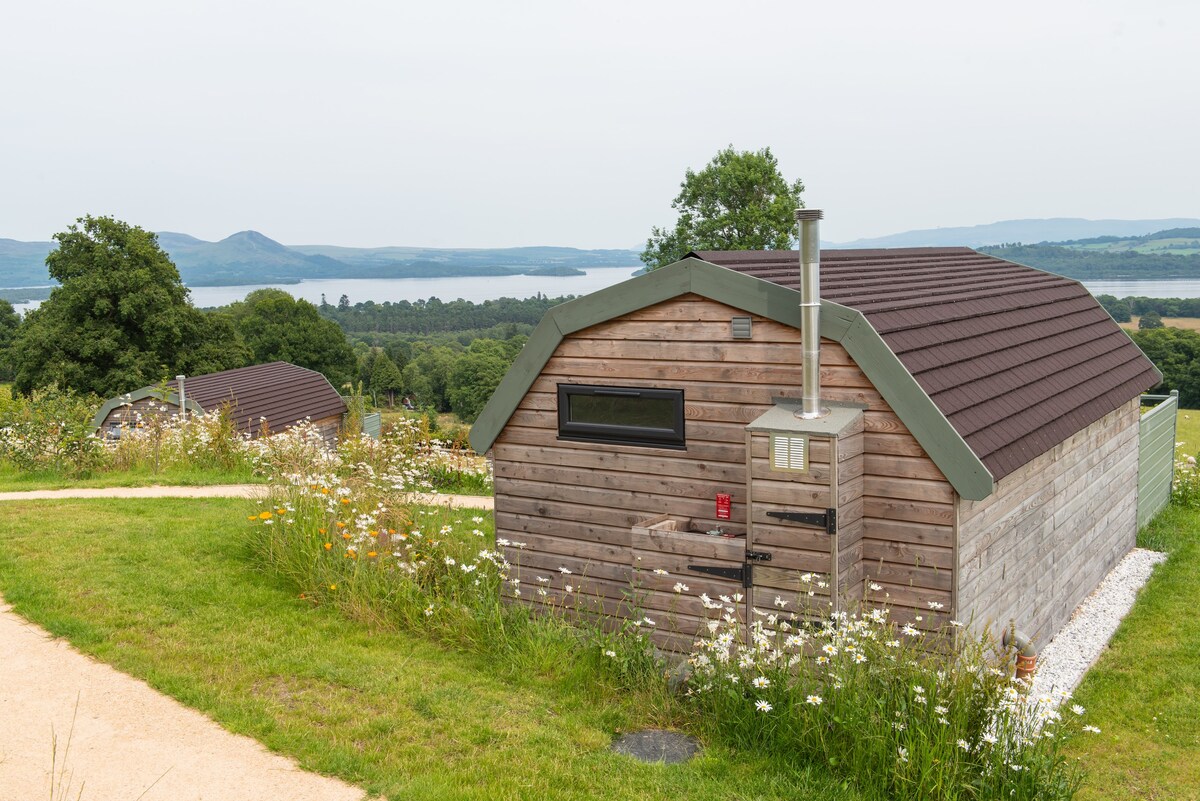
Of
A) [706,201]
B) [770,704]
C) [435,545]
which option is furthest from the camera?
[706,201]

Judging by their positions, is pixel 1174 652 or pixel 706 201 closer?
pixel 1174 652

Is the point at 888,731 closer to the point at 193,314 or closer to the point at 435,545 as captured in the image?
the point at 435,545

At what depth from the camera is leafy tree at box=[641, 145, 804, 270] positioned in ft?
119

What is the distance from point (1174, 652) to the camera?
8.66 meters

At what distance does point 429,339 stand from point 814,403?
8583cm

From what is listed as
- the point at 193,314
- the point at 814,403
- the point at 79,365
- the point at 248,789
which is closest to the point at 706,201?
the point at 193,314

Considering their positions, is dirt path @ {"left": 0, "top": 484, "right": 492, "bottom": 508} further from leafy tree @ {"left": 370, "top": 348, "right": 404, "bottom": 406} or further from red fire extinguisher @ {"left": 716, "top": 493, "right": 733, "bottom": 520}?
leafy tree @ {"left": 370, "top": 348, "right": 404, "bottom": 406}

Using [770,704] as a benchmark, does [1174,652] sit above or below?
below

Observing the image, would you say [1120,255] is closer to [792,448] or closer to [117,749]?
[792,448]

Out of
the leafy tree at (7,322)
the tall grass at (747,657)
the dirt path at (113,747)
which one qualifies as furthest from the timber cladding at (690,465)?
the leafy tree at (7,322)

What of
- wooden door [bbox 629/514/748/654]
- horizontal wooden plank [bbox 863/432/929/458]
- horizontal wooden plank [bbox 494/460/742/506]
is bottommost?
wooden door [bbox 629/514/748/654]

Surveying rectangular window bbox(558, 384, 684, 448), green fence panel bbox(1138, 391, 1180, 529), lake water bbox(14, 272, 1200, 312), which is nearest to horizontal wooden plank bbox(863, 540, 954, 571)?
rectangular window bbox(558, 384, 684, 448)

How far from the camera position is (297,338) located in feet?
183

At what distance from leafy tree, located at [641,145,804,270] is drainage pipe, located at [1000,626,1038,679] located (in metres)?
29.2
